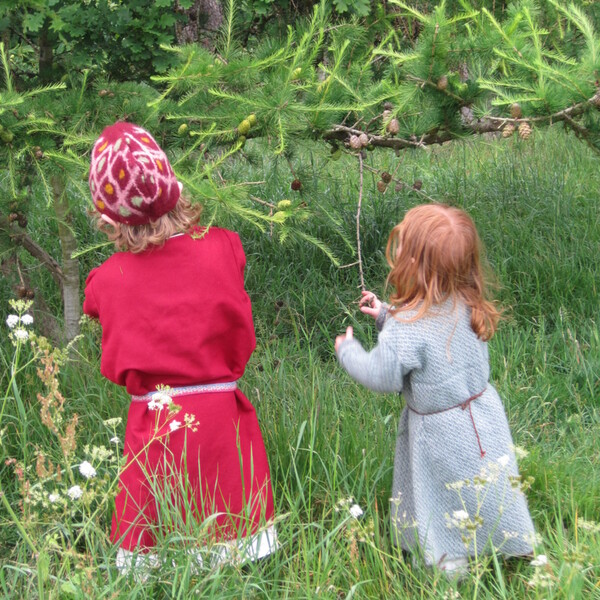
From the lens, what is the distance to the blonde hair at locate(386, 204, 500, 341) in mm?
2094

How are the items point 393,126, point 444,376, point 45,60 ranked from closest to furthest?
point 444,376 < point 393,126 < point 45,60

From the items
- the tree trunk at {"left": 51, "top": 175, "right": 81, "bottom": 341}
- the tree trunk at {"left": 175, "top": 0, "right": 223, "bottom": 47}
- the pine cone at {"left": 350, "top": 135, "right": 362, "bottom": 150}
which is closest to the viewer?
the pine cone at {"left": 350, "top": 135, "right": 362, "bottom": 150}

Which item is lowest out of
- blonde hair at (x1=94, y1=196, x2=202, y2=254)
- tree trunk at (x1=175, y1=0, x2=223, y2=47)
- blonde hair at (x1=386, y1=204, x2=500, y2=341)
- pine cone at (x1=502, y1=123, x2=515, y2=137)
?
blonde hair at (x1=386, y1=204, x2=500, y2=341)

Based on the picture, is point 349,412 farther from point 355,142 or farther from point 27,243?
point 27,243

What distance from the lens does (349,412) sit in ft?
9.59

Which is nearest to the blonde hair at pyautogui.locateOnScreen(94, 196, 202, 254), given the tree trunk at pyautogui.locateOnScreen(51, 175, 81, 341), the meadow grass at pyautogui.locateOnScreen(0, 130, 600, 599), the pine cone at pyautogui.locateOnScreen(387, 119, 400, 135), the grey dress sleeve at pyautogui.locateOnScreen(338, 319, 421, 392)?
the meadow grass at pyautogui.locateOnScreen(0, 130, 600, 599)

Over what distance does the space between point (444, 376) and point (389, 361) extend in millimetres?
168

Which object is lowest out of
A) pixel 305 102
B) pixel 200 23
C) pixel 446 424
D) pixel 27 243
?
pixel 446 424

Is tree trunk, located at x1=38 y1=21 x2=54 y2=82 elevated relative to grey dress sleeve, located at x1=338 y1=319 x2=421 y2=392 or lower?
elevated

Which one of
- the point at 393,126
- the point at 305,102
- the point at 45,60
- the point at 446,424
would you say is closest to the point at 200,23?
the point at 45,60

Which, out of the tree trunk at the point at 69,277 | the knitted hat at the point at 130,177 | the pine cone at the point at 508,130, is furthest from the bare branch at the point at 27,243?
the pine cone at the point at 508,130

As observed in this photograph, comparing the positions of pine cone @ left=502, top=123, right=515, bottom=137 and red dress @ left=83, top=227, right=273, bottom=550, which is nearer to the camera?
red dress @ left=83, top=227, right=273, bottom=550

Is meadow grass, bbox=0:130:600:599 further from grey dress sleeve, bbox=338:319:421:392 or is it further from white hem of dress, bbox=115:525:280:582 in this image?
grey dress sleeve, bbox=338:319:421:392

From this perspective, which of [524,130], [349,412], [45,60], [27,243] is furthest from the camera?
[27,243]
